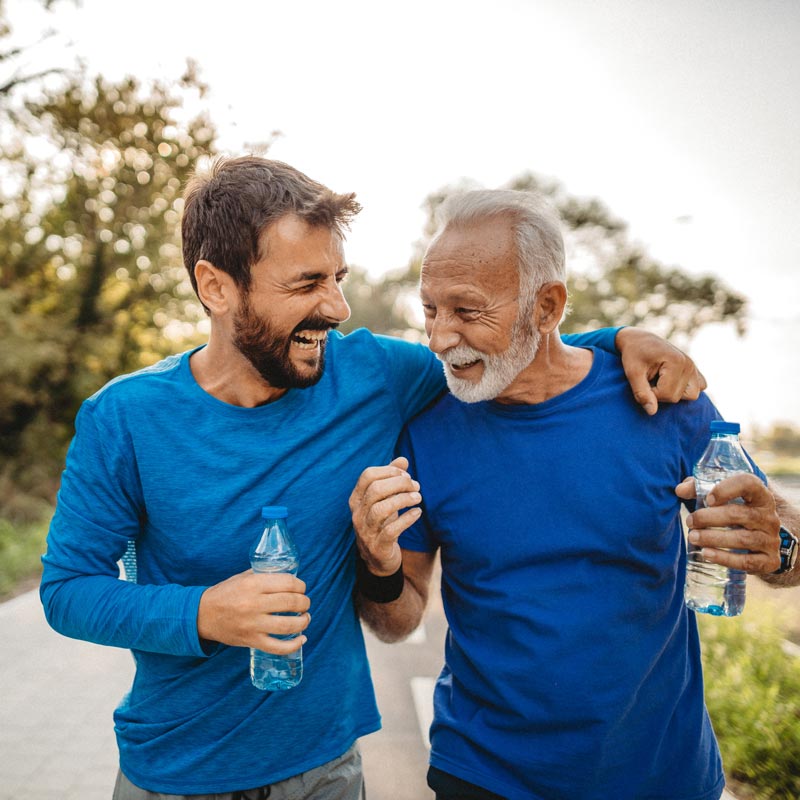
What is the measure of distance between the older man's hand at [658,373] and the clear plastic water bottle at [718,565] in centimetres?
17

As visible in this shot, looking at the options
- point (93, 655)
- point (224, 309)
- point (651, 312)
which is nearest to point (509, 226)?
point (224, 309)

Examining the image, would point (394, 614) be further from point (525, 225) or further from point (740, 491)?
point (525, 225)

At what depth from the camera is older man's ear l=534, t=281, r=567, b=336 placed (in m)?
2.31

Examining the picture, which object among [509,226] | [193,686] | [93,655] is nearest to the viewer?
[193,686]

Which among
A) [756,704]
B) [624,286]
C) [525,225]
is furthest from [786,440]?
[525,225]

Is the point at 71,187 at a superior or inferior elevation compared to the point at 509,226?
superior

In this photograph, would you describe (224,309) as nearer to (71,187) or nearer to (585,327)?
(71,187)

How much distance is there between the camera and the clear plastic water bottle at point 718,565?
200 cm

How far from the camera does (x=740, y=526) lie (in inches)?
74.1

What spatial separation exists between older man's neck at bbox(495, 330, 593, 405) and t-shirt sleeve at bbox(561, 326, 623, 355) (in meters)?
0.15

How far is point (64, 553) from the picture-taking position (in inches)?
72.1

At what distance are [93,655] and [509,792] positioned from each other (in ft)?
17.7

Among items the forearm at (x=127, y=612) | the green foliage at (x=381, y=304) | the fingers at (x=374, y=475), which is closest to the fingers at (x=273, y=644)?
the forearm at (x=127, y=612)

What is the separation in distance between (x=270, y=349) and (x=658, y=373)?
1.15m
